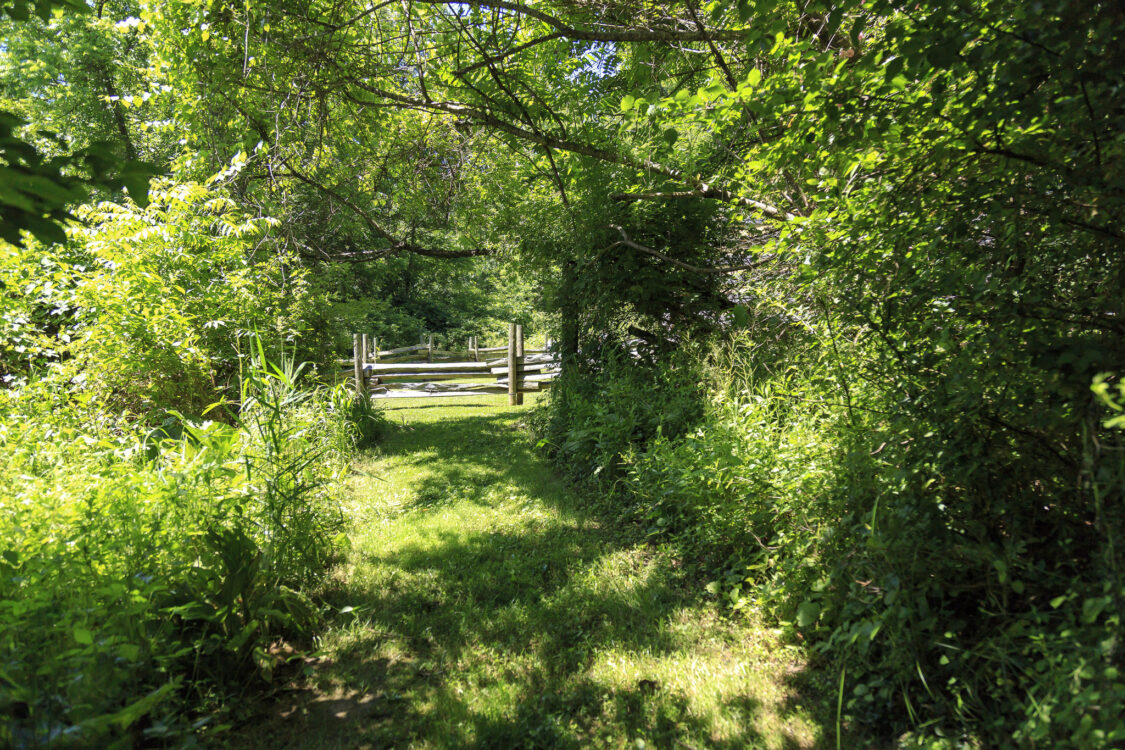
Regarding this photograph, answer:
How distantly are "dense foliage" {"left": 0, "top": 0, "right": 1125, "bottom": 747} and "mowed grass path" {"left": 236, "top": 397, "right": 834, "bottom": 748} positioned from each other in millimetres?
336

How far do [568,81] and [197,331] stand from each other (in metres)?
6.00

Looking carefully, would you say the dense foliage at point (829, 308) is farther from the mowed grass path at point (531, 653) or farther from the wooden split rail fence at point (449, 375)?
the wooden split rail fence at point (449, 375)

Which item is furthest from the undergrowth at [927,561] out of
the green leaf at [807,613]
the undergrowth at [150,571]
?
the undergrowth at [150,571]

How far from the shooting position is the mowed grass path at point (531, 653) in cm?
245

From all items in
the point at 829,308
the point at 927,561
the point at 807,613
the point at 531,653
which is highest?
the point at 829,308

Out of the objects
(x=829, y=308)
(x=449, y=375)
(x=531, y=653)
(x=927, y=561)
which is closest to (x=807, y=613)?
(x=927, y=561)

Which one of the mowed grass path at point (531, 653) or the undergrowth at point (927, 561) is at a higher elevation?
the undergrowth at point (927, 561)

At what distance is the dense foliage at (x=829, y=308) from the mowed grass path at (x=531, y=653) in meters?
0.34

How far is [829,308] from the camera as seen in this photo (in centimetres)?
310

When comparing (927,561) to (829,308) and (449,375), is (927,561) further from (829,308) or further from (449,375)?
(449,375)

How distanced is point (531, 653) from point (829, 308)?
2.45m

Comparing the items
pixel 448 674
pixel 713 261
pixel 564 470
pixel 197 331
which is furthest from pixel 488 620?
pixel 713 261

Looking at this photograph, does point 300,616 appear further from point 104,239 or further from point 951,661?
point 104,239

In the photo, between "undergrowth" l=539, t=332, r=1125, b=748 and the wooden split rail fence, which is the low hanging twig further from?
the wooden split rail fence
